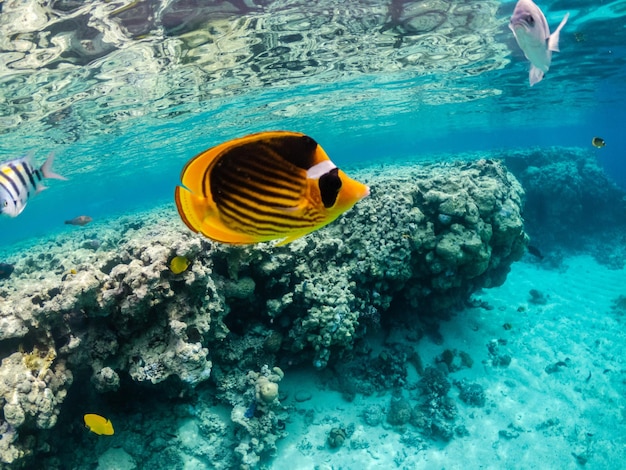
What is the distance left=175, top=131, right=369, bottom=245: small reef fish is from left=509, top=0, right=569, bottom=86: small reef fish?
2.92 m

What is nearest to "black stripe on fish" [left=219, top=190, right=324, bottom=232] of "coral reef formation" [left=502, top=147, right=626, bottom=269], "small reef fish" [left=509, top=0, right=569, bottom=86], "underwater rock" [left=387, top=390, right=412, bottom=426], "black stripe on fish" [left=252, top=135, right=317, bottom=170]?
"black stripe on fish" [left=252, top=135, right=317, bottom=170]

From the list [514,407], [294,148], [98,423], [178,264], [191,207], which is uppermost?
[294,148]

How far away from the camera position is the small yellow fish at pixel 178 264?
191 inches

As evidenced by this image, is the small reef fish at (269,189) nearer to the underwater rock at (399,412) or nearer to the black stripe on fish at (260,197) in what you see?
the black stripe on fish at (260,197)

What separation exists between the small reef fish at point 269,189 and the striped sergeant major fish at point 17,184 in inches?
114

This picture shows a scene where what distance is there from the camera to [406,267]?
25.8 ft

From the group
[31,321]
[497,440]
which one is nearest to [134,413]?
[31,321]

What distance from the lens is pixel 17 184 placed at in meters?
3.36

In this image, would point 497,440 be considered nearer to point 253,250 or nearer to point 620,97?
point 253,250

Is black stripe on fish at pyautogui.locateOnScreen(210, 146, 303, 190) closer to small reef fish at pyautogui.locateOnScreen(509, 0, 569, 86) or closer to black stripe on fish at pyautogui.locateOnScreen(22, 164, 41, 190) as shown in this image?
small reef fish at pyautogui.locateOnScreen(509, 0, 569, 86)

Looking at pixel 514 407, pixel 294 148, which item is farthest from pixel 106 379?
pixel 514 407

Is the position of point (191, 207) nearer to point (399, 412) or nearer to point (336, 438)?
point (336, 438)

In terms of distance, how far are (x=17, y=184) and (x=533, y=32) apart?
4.79m

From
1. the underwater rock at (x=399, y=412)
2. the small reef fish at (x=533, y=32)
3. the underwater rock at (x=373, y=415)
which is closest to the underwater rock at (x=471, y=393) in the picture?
the underwater rock at (x=399, y=412)
